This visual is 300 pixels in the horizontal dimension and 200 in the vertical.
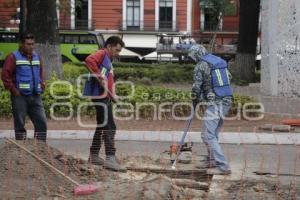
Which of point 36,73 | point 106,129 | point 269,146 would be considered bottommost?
point 269,146

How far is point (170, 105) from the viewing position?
14281mm

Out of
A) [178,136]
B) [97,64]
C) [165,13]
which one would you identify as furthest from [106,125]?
[165,13]

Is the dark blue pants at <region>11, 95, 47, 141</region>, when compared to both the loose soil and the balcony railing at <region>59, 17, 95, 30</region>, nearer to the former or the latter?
the loose soil

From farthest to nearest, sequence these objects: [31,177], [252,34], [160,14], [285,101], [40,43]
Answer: [160,14] → [252,34] → [40,43] → [285,101] → [31,177]

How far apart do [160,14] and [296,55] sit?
3977cm

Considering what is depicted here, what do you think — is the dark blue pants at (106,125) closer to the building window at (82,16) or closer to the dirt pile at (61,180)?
the dirt pile at (61,180)

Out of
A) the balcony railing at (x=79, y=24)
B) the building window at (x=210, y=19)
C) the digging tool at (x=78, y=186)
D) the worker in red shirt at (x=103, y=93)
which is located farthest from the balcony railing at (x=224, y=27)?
the digging tool at (x=78, y=186)

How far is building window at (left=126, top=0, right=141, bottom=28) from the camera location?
54000mm

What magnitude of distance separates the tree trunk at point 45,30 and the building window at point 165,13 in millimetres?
37016

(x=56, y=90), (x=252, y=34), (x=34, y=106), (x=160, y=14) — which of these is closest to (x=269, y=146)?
(x=34, y=106)

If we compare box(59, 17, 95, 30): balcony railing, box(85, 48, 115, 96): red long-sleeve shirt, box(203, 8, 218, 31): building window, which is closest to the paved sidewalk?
box(85, 48, 115, 96): red long-sleeve shirt

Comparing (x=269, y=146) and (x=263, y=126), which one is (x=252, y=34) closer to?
(x=263, y=126)

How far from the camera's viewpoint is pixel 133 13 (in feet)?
180

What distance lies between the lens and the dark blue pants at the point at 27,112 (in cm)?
935
